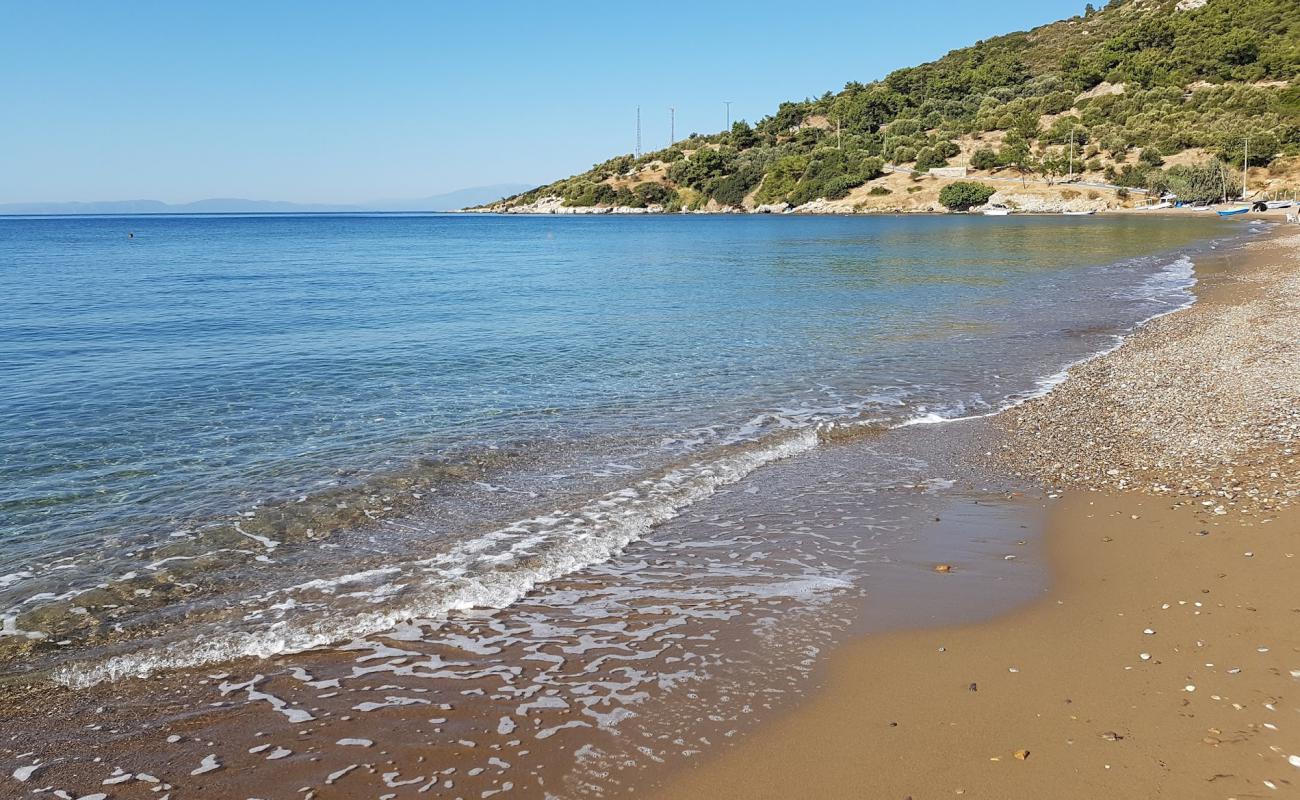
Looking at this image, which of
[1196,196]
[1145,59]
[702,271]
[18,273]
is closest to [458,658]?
[702,271]

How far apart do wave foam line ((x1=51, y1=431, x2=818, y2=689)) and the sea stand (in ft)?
0.12

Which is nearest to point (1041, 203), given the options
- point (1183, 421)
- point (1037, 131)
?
point (1037, 131)

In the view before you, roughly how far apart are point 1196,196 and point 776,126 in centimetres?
10031

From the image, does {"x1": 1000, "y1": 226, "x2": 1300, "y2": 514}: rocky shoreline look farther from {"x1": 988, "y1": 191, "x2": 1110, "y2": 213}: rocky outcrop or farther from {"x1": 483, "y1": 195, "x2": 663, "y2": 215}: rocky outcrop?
{"x1": 483, "y1": 195, "x2": 663, "y2": 215}: rocky outcrop

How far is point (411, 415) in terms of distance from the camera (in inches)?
524

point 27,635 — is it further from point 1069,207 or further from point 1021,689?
point 1069,207

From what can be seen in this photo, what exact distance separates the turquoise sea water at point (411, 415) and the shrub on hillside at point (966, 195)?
81.5 metres

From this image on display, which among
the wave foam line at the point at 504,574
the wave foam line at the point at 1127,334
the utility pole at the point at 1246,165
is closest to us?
the wave foam line at the point at 504,574

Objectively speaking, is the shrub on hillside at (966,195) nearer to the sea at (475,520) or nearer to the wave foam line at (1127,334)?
the wave foam line at (1127,334)

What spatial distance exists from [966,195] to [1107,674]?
116 meters

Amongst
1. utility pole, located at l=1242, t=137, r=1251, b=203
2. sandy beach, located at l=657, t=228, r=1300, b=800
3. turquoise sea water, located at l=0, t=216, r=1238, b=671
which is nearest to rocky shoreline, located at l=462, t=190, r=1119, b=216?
utility pole, located at l=1242, t=137, r=1251, b=203

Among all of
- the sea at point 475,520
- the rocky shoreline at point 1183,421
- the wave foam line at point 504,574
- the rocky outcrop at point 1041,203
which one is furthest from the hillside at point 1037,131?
the wave foam line at point 504,574

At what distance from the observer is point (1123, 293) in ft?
91.0

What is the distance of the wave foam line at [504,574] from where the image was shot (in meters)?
5.93
